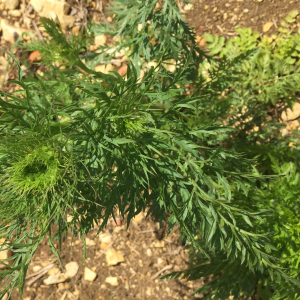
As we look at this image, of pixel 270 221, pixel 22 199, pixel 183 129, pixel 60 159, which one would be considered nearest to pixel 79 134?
pixel 60 159

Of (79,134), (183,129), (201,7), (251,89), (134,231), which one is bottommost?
(134,231)

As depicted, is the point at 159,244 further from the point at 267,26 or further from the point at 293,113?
the point at 267,26

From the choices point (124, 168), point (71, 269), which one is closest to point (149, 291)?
point (71, 269)

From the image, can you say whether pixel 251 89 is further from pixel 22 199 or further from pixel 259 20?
pixel 22 199

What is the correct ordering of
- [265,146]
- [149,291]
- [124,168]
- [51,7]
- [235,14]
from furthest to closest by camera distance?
[51,7] → [235,14] → [149,291] → [265,146] → [124,168]

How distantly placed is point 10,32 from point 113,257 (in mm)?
3068

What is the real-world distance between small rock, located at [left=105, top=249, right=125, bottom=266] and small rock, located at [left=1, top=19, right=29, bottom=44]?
2.90 m

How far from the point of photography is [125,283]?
3.17 m

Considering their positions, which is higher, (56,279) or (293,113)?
(293,113)

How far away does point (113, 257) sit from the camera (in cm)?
321

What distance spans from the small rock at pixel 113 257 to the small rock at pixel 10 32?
2.90 meters

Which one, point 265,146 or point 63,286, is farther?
point 63,286

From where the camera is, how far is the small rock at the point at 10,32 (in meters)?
3.75

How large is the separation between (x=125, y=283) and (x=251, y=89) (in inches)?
94.4
